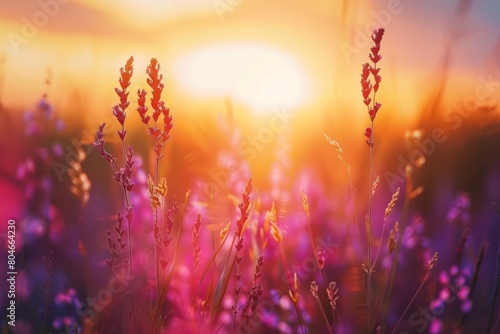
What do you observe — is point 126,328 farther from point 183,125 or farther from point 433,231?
point 433,231

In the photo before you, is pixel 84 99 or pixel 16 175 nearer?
pixel 84 99


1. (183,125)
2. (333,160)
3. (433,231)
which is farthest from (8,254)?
(433,231)

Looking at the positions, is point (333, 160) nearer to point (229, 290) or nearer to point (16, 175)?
point (229, 290)

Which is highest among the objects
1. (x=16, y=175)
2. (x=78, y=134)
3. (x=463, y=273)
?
(x=78, y=134)

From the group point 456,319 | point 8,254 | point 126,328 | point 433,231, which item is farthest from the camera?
point 433,231

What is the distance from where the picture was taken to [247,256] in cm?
301

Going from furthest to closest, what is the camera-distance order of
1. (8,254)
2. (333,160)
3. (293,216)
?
1. (293,216)
2. (333,160)
3. (8,254)

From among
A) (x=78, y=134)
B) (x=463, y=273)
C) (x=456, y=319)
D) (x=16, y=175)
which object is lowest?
(x=456, y=319)

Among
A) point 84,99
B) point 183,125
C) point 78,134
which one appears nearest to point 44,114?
point 78,134

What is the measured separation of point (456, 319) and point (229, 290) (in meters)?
1.26

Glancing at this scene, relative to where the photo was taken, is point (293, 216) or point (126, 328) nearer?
point (126, 328)

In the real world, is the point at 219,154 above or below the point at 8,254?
above

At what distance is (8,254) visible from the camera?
8.53 feet

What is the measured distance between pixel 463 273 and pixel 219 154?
160 cm
